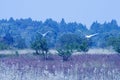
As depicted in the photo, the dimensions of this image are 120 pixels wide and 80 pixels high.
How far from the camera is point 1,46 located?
38.1 metres

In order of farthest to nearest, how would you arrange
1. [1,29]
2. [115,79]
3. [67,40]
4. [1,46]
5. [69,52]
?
1. [1,29]
2. [67,40]
3. [1,46]
4. [69,52]
5. [115,79]

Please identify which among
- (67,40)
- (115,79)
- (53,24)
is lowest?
(115,79)

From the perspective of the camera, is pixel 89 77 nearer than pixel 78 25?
Yes

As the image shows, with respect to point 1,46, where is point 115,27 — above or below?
above

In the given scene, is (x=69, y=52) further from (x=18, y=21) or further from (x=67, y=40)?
(x=18, y=21)

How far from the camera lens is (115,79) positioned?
13.1 metres

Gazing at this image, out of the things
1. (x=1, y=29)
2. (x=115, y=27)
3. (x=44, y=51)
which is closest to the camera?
(x=44, y=51)

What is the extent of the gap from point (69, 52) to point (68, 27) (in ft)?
230

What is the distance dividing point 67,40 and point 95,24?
47.5 metres

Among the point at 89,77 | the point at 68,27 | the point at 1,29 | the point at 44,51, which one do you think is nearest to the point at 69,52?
the point at 44,51

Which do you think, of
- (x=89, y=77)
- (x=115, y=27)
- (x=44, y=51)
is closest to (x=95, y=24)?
(x=115, y=27)

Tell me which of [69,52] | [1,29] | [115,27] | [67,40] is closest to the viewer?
[69,52]

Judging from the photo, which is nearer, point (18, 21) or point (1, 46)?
point (1, 46)

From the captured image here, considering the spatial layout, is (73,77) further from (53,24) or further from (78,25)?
(78,25)
